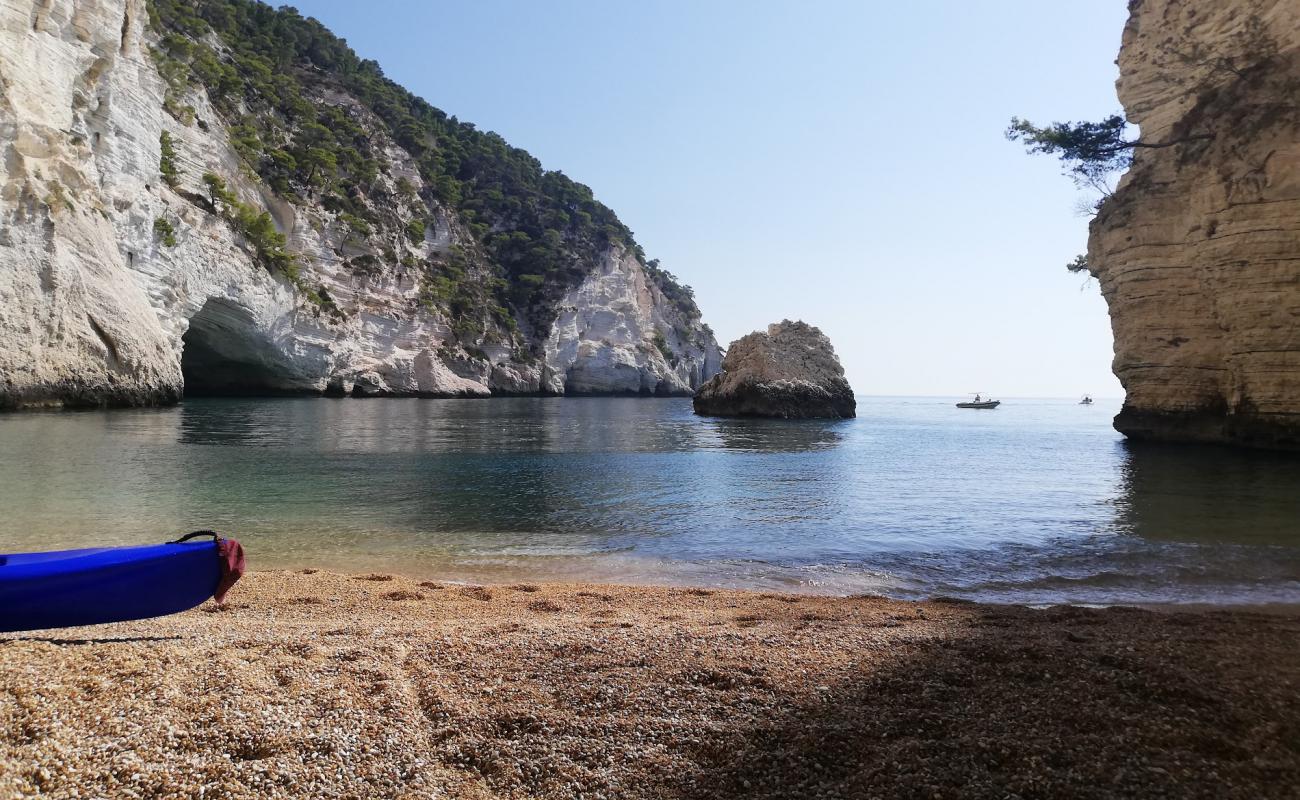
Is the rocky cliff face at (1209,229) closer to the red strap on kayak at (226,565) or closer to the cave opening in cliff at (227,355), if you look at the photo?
the red strap on kayak at (226,565)

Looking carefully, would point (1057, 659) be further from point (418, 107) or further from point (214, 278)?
point (418, 107)

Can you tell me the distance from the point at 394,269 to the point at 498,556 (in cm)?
5717

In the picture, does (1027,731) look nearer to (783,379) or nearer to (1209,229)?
(1209,229)

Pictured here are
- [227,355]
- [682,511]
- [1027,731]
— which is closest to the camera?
[1027,731]

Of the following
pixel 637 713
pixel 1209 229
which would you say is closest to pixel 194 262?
pixel 637 713

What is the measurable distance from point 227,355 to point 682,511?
47.5 m

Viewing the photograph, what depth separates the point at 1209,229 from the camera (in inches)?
952

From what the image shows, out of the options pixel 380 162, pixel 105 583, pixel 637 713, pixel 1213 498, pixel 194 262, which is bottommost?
pixel 1213 498

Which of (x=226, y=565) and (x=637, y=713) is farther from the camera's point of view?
(x=226, y=565)

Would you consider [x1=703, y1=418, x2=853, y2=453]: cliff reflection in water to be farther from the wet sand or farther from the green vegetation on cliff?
the green vegetation on cliff

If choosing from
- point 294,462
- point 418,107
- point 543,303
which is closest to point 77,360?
point 294,462

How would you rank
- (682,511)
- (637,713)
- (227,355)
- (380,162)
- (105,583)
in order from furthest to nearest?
(380,162) < (227,355) < (682,511) < (105,583) < (637,713)

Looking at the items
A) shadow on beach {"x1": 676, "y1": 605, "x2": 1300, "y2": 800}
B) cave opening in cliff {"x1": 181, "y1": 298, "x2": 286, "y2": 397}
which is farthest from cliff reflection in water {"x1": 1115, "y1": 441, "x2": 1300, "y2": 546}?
cave opening in cliff {"x1": 181, "y1": 298, "x2": 286, "y2": 397}

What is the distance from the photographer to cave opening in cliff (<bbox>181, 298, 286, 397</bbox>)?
43.9 meters
